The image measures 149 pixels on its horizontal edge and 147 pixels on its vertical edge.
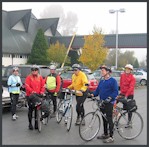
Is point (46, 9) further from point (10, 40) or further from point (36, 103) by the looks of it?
point (36, 103)

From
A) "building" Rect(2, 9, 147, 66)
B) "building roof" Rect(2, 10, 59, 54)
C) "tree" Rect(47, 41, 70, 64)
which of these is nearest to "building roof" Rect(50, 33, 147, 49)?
"building" Rect(2, 9, 147, 66)

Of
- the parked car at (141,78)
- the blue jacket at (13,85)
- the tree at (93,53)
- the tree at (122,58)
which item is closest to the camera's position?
the blue jacket at (13,85)

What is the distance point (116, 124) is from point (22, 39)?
43118 mm

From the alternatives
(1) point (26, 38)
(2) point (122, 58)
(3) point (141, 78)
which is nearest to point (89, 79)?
(3) point (141, 78)

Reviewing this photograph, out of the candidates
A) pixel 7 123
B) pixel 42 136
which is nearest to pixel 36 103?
pixel 42 136

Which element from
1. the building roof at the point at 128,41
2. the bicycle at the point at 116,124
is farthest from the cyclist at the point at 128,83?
the building roof at the point at 128,41

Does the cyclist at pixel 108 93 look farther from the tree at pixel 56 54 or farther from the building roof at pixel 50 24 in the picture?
the building roof at pixel 50 24

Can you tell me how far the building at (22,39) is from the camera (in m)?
43.3

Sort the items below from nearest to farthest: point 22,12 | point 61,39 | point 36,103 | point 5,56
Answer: point 36,103 < point 5,56 < point 22,12 < point 61,39

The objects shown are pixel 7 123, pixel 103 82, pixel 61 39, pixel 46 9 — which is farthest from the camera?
pixel 46 9

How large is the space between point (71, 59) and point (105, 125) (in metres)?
44.9

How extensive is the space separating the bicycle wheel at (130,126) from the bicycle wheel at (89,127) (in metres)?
0.64

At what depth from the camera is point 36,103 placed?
22.6 feet

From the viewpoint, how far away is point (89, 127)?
608cm
